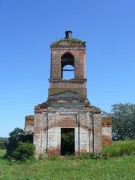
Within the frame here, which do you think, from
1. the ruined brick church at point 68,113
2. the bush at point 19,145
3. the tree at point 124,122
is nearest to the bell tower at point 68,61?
the ruined brick church at point 68,113

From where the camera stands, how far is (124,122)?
190ft

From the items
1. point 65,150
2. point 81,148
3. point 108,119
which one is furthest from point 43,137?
point 108,119

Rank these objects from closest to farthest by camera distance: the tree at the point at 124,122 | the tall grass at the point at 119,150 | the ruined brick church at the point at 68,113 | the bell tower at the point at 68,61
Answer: the tall grass at the point at 119,150 → the ruined brick church at the point at 68,113 → the bell tower at the point at 68,61 → the tree at the point at 124,122

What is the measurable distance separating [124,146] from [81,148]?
2.45 meters

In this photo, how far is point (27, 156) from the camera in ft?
52.5

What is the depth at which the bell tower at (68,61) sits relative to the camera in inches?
723

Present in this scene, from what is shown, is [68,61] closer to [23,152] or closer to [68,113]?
[68,113]

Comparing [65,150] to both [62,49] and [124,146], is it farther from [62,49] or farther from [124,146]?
[62,49]

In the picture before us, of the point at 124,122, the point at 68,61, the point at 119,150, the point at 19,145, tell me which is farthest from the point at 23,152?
the point at 124,122

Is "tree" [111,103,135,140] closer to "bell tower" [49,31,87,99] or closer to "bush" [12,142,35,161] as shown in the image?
"bell tower" [49,31,87,99]

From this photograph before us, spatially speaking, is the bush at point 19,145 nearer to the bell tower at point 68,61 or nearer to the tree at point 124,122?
the bell tower at point 68,61

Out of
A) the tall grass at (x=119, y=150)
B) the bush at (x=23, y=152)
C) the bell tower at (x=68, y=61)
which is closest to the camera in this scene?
the bush at (x=23, y=152)

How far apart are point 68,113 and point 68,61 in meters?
3.79

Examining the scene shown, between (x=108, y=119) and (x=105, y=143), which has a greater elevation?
(x=108, y=119)
